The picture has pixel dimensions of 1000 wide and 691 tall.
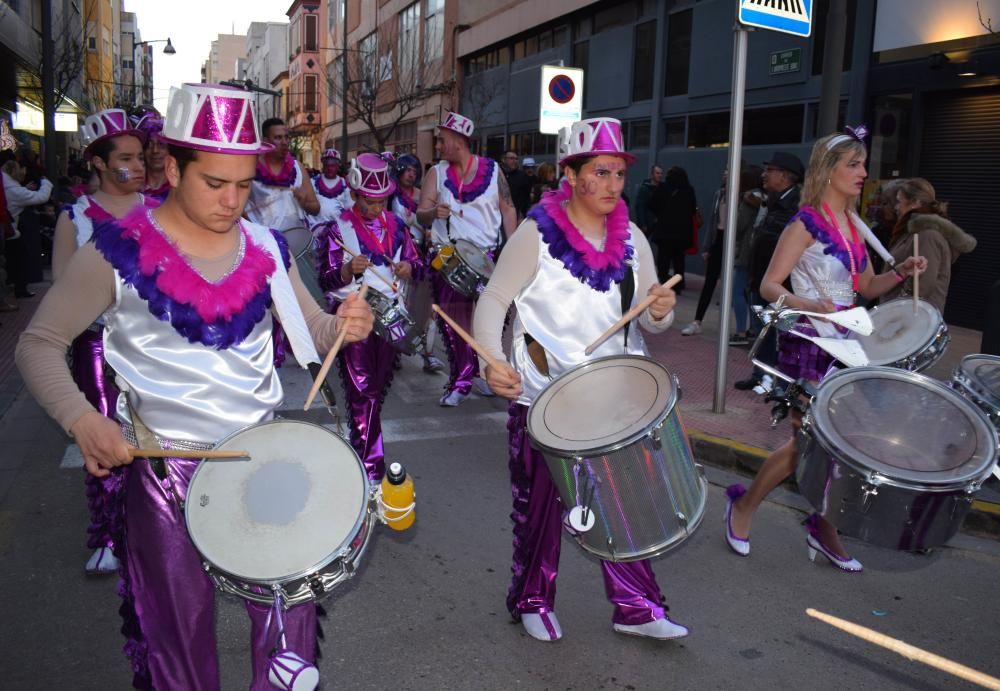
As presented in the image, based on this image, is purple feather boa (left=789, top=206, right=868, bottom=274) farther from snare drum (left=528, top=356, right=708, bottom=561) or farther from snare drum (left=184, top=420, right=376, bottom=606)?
snare drum (left=184, top=420, right=376, bottom=606)

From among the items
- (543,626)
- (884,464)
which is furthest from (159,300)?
(884,464)

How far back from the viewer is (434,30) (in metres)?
33.9

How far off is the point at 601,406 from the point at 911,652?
5.60ft

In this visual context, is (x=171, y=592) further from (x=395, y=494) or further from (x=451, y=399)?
(x=451, y=399)

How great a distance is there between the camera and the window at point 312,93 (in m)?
71.2

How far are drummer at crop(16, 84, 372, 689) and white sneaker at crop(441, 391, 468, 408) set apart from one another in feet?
16.5

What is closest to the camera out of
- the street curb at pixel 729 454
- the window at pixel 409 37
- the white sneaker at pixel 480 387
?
the street curb at pixel 729 454

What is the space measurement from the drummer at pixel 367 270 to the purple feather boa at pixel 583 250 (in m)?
2.02

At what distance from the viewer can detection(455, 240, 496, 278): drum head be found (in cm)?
716

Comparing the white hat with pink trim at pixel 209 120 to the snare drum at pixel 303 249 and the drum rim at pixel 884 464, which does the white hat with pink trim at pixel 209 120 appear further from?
the snare drum at pixel 303 249

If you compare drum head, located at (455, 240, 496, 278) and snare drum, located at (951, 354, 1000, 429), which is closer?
snare drum, located at (951, 354, 1000, 429)

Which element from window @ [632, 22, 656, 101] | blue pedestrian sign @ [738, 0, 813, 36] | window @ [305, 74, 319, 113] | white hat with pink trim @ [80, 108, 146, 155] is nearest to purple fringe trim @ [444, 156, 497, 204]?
blue pedestrian sign @ [738, 0, 813, 36]

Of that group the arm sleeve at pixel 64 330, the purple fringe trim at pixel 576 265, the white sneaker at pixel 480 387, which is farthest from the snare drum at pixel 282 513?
the white sneaker at pixel 480 387

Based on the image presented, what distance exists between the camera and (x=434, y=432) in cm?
684
